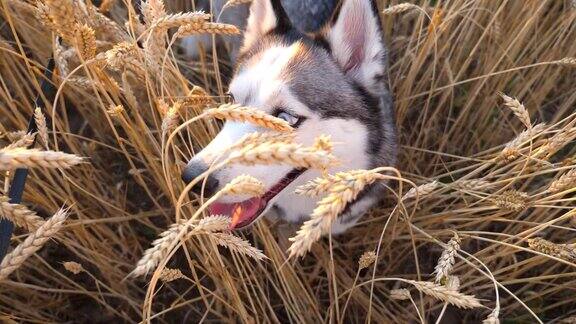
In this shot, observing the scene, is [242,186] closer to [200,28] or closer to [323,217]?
[323,217]

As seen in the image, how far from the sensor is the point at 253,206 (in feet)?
4.89

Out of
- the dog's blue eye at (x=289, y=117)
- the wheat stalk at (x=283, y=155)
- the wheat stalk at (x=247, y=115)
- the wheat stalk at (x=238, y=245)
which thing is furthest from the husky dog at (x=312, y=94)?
the wheat stalk at (x=283, y=155)

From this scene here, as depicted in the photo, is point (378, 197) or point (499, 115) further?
point (499, 115)

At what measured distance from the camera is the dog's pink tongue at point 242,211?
4.81 feet

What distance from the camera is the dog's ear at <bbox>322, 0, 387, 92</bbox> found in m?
1.51

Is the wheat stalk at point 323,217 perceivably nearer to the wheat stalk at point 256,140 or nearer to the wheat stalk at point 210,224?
the wheat stalk at point 256,140

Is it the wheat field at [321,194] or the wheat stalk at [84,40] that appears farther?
the wheat field at [321,194]

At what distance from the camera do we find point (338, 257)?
1.96m

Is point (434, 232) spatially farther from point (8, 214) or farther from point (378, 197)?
point (8, 214)

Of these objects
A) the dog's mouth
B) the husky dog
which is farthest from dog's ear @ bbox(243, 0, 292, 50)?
the dog's mouth

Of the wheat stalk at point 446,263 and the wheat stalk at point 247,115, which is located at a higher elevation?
the wheat stalk at point 247,115

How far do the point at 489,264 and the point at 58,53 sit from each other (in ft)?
4.59

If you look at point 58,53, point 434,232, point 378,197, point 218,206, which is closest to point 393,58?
point 378,197

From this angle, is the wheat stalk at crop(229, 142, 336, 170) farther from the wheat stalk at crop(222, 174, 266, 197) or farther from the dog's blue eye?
the dog's blue eye
